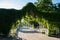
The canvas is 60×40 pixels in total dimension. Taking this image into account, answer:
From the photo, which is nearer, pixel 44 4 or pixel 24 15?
pixel 24 15

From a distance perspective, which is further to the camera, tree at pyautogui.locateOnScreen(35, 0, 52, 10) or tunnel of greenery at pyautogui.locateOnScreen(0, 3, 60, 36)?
tree at pyautogui.locateOnScreen(35, 0, 52, 10)

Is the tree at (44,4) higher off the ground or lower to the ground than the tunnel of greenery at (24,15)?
higher

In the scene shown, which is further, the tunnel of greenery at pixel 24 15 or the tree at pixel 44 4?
the tree at pixel 44 4

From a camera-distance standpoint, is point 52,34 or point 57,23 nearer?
point 57,23

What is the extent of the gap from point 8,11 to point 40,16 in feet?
10.1

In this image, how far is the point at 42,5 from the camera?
27.7 metres

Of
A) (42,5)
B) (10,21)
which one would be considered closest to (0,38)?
(10,21)

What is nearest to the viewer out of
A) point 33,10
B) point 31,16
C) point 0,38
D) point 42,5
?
point 0,38

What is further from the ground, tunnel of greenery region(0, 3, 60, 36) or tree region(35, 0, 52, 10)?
tree region(35, 0, 52, 10)

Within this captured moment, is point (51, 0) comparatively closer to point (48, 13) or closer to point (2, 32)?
point (48, 13)

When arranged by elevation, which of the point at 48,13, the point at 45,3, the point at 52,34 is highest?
the point at 45,3

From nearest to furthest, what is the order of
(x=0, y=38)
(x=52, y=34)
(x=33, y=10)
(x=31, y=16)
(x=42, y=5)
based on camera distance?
1. (x=0, y=38)
2. (x=33, y=10)
3. (x=31, y=16)
4. (x=52, y=34)
5. (x=42, y=5)

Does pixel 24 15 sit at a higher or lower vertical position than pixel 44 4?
lower

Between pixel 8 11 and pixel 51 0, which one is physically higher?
pixel 51 0
